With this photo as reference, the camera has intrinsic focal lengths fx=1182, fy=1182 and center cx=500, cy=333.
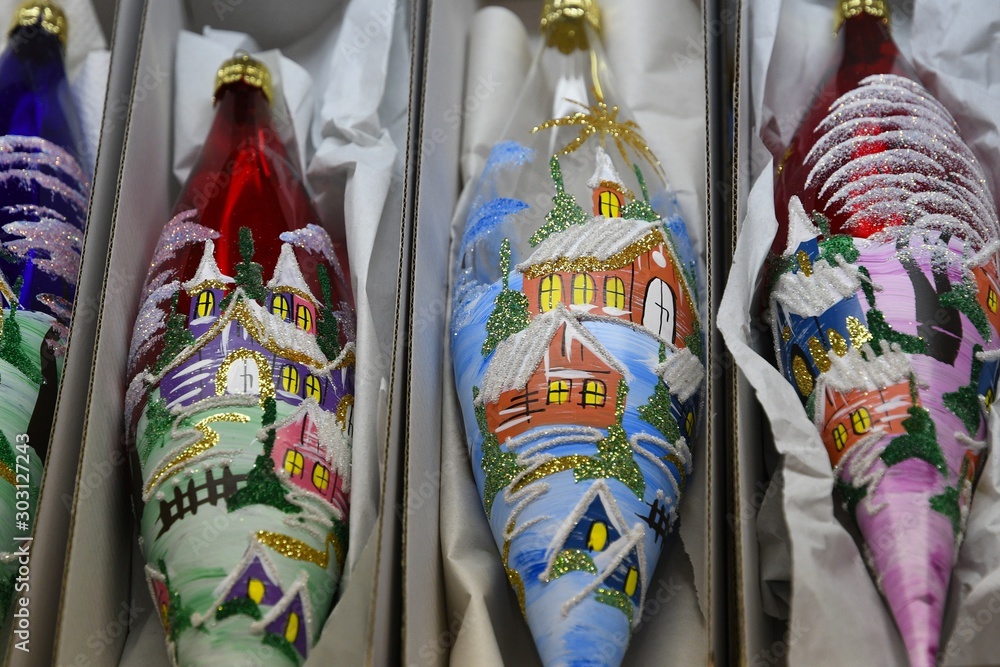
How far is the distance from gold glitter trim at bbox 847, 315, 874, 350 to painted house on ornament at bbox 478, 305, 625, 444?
0.18 metres

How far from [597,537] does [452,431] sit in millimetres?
207

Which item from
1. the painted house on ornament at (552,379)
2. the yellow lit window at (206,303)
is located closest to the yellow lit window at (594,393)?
the painted house on ornament at (552,379)

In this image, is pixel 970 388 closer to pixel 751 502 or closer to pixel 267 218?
pixel 751 502

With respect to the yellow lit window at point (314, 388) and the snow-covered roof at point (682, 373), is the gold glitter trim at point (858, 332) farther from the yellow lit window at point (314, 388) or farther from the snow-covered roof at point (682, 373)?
the yellow lit window at point (314, 388)

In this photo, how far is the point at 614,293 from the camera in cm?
97

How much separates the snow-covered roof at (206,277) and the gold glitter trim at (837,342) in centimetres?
50

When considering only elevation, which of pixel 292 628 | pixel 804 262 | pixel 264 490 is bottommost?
pixel 292 628

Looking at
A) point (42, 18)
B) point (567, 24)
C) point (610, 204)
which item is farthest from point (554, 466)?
point (42, 18)

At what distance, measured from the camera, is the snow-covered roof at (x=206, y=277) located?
1.01 m

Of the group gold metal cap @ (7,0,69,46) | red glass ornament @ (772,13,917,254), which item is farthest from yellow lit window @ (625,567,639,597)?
gold metal cap @ (7,0,69,46)

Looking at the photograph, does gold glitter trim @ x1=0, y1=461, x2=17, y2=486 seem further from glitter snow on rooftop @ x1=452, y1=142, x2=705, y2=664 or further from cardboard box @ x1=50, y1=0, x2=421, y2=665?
glitter snow on rooftop @ x1=452, y1=142, x2=705, y2=664

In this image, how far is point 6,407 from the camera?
1.00m

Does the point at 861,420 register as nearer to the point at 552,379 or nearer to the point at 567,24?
the point at 552,379

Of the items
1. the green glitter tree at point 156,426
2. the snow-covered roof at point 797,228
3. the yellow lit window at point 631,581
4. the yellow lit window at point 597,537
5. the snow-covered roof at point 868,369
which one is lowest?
the yellow lit window at point 631,581
